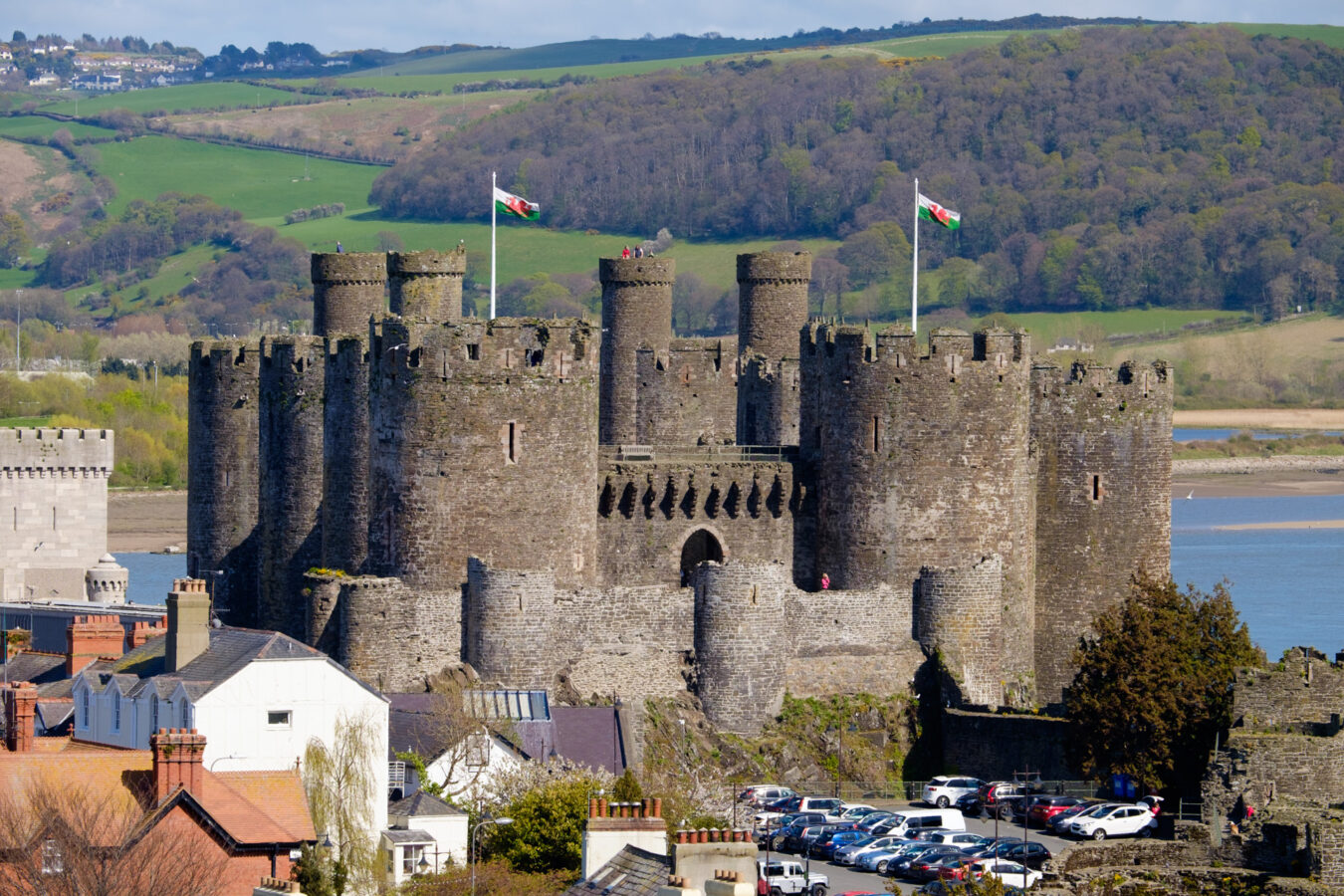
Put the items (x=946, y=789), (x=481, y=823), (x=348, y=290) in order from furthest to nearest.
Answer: (x=348, y=290) < (x=946, y=789) < (x=481, y=823)

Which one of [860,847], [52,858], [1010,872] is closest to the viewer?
[52,858]

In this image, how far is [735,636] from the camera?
177ft

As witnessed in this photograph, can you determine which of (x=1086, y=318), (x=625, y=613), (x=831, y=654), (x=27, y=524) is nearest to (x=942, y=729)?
(x=831, y=654)

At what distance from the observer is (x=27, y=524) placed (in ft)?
234

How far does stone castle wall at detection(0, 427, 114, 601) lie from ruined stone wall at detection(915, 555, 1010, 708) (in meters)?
22.1

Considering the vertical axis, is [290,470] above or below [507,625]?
above

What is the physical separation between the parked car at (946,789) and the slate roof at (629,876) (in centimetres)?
1570

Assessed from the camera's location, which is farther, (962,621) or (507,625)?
(962,621)

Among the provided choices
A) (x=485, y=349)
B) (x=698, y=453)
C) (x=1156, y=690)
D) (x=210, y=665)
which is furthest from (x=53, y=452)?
(x=1156, y=690)

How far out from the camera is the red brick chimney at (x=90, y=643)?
52588 mm

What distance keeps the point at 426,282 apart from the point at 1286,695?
17.6m

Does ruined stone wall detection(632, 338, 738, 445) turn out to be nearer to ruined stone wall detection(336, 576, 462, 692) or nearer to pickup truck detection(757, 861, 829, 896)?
ruined stone wall detection(336, 576, 462, 692)

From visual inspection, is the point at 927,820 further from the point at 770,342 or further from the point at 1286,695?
the point at 770,342

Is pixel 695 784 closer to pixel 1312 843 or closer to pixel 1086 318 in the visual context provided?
pixel 1312 843
